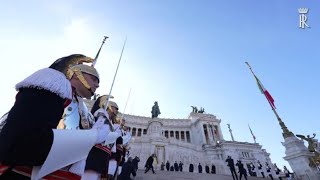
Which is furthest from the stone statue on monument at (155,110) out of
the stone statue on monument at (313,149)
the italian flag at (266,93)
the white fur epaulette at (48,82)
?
the white fur epaulette at (48,82)

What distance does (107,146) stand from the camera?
3.96 meters

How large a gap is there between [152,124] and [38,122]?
1411 inches

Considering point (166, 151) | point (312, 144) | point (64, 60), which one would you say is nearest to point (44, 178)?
point (64, 60)

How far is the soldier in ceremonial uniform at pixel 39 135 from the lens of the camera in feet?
4.04

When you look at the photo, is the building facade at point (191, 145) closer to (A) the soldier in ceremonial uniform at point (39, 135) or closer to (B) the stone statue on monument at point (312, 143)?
(B) the stone statue on monument at point (312, 143)

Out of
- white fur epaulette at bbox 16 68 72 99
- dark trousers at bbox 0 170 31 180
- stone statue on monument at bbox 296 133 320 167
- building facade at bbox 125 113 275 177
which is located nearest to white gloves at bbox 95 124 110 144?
white fur epaulette at bbox 16 68 72 99

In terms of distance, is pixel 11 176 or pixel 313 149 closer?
pixel 11 176

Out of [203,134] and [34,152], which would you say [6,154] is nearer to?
[34,152]

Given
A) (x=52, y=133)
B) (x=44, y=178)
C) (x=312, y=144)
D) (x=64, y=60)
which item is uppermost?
(x=312, y=144)

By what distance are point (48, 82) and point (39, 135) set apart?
18.0 inches

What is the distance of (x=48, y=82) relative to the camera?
1560 millimetres

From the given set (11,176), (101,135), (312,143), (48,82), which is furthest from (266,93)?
(11,176)

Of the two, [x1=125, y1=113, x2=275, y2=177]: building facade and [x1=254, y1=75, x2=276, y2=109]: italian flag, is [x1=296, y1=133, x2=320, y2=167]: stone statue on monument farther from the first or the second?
[x1=125, y1=113, x2=275, y2=177]: building facade

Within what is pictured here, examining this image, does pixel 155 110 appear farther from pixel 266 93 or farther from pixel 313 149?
pixel 313 149
